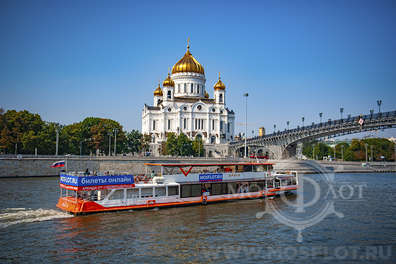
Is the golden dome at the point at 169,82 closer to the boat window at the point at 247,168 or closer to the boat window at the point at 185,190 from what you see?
the boat window at the point at 247,168

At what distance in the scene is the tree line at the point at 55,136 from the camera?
58781 millimetres

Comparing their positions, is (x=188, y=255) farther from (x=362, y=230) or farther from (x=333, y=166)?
(x=333, y=166)

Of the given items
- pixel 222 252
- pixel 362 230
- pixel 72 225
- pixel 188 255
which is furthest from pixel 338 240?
pixel 72 225

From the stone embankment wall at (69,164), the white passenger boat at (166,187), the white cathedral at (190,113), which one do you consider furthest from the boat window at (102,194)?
the white cathedral at (190,113)

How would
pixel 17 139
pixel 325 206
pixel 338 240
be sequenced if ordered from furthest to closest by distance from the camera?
pixel 17 139 → pixel 325 206 → pixel 338 240

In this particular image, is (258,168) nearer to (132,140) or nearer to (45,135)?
(45,135)

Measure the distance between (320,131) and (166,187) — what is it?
41.1 metres

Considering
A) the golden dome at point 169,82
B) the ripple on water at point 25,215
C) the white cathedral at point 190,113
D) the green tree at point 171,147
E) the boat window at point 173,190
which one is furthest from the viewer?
the golden dome at point 169,82

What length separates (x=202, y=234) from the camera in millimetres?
19609

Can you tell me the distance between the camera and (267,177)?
33.7 m

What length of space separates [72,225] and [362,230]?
670 inches

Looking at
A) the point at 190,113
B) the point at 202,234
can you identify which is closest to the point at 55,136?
the point at 190,113

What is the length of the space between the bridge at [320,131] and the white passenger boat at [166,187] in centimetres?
2347

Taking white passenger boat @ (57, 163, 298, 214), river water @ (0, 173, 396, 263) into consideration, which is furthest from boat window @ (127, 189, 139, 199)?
river water @ (0, 173, 396, 263)
